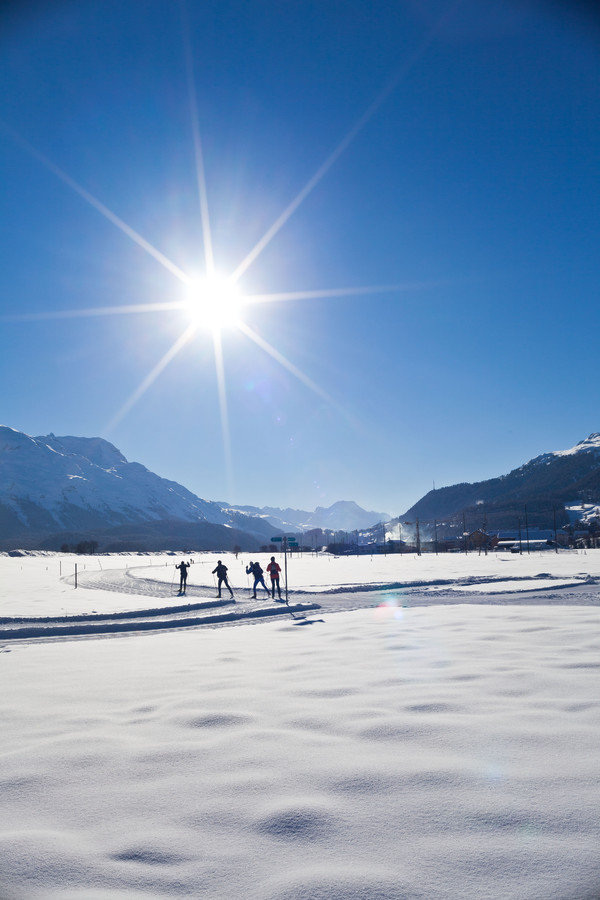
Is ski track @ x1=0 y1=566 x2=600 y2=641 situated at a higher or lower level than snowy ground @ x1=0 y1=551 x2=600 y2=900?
lower

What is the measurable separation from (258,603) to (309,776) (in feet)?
60.2

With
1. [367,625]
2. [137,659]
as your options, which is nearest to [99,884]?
[137,659]

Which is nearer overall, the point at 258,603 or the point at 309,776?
the point at 309,776

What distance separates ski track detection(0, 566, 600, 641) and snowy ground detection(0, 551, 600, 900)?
724 cm

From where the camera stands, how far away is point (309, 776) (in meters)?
3.89

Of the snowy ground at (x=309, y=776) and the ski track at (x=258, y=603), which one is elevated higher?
the snowy ground at (x=309, y=776)

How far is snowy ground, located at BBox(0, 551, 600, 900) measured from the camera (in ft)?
9.11

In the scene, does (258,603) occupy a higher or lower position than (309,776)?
lower

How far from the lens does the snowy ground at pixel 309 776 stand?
9.11 ft

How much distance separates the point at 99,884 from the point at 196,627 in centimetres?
1384

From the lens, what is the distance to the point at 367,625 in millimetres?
13008

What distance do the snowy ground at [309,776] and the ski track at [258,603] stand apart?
7.24 metres

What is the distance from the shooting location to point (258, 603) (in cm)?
2170

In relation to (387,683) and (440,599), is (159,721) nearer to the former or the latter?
(387,683)
